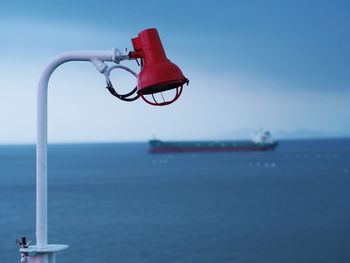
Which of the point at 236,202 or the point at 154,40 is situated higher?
the point at 154,40

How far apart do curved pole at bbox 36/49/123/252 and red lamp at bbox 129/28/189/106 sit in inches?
4.3

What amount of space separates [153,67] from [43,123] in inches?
22.9

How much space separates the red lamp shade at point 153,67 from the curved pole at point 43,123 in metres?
0.11

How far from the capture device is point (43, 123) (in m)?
2.70

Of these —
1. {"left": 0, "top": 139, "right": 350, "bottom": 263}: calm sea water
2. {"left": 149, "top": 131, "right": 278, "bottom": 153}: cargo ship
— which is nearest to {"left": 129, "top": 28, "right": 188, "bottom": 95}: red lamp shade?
{"left": 0, "top": 139, "right": 350, "bottom": 263}: calm sea water

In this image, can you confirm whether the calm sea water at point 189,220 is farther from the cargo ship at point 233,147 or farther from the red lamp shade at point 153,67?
the cargo ship at point 233,147

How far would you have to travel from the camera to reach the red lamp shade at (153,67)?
2.47 metres

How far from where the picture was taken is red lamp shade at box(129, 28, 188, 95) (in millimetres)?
2471

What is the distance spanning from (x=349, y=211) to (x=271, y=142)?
93080 millimetres

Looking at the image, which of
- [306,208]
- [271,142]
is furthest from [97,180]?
[271,142]

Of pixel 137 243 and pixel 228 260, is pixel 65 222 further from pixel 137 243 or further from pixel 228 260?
pixel 228 260

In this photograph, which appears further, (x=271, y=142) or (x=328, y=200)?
(x=271, y=142)

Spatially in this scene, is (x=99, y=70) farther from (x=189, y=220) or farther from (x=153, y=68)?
(x=189, y=220)

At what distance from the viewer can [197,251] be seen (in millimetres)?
30125
